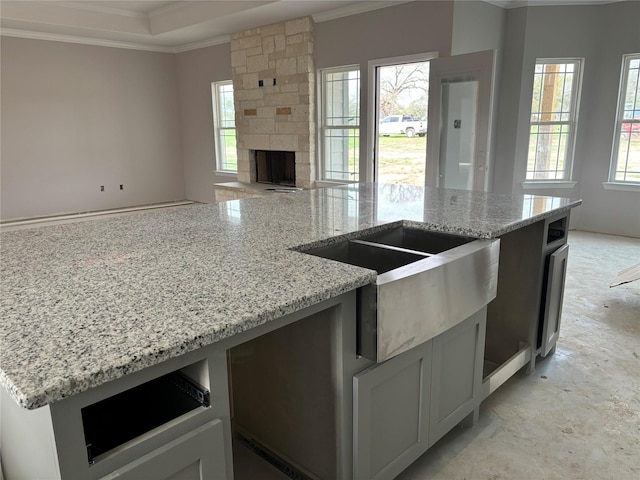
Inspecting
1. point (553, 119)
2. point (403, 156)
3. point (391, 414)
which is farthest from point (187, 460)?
point (403, 156)

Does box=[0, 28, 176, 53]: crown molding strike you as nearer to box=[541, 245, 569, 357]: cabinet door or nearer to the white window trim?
the white window trim

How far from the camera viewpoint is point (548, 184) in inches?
233

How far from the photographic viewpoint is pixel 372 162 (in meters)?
5.90

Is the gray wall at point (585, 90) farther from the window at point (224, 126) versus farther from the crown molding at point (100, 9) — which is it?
the crown molding at point (100, 9)

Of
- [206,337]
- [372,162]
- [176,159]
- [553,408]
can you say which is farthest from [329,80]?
[206,337]

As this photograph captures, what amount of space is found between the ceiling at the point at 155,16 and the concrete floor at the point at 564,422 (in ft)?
13.1

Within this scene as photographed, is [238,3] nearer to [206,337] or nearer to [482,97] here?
[482,97]

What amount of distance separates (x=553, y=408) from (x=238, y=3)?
540 centimetres

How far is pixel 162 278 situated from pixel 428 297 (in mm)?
842

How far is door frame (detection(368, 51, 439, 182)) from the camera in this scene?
5141mm

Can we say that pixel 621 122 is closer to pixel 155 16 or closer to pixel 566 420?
pixel 566 420

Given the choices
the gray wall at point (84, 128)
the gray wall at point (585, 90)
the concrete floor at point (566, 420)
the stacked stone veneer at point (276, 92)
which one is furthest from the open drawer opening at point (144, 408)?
the gray wall at point (84, 128)

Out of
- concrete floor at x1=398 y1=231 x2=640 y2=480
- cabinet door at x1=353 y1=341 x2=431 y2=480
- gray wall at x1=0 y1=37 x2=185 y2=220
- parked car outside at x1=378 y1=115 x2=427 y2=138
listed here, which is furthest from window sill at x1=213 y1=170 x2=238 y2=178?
cabinet door at x1=353 y1=341 x2=431 y2=480

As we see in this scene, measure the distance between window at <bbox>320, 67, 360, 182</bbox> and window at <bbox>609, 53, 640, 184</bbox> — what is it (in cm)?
313
